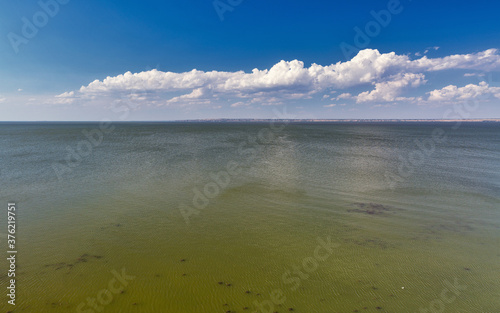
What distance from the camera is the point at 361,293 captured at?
898cm

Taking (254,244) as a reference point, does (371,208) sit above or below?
below

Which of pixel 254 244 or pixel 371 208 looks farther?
pixel 371 208

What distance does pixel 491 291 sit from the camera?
9109 millimetres

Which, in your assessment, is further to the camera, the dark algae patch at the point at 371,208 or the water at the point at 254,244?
the dark algae patch at the point at 371,208

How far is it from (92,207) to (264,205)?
11277 millimetres

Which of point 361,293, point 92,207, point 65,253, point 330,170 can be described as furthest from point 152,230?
point 330,170

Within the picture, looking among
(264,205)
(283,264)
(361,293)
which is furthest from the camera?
(264,205)

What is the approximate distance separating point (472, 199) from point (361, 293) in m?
15.8

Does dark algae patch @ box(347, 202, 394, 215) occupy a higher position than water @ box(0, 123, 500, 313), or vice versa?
water @ box(0, 123, 500, 313)

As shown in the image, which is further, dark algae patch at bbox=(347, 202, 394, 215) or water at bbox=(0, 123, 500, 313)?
dark algae patch at bbox=(347, 202, 394, 215)

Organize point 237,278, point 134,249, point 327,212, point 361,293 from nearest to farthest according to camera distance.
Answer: point 361,293
point 237,278
point 134,249
point 327,212

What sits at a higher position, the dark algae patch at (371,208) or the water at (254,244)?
the water at (254,244)

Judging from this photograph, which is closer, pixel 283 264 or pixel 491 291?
pixel 491 291

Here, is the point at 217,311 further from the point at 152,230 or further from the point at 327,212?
the point at 327,212
